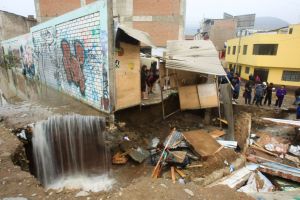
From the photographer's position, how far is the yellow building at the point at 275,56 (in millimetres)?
17797

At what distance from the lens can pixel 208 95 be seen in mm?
8438

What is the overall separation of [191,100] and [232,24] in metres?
36.4

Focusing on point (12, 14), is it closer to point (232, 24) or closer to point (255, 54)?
point (255, 54)

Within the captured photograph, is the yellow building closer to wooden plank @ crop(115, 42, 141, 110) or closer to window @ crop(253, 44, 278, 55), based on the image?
window @ crop(253, 44, 278, 55)

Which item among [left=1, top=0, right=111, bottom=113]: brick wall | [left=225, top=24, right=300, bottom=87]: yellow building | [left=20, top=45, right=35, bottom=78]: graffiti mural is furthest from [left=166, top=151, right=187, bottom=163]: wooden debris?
[left=225, top=24, right=300, bottom=87]: yellow building

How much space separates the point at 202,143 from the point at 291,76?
56.1ft

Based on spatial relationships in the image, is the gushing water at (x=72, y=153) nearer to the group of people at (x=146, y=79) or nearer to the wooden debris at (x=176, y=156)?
the wooden debris at (x=176, y=156)

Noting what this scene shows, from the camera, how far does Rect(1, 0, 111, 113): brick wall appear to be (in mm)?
6027

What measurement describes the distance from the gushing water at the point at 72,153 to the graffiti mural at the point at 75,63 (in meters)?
1.99

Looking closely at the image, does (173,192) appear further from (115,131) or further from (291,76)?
(291,76)

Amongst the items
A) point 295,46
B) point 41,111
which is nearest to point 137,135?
point 41,111

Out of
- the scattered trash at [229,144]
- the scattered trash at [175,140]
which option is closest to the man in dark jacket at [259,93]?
the scattered trash at [229,144]

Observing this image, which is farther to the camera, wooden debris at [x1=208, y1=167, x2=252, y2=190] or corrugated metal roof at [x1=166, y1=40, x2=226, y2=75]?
corrugated metal roof at [x1=166, y1=40, x2=226, y2=75]

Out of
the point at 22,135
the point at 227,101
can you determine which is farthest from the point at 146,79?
the point at 22,135
